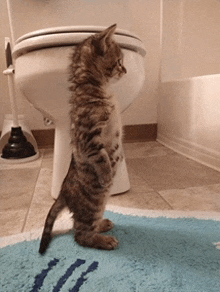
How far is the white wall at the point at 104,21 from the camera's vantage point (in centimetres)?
163

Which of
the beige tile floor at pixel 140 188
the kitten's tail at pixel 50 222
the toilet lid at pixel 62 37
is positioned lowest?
the beige tile floor at pixel 140 188

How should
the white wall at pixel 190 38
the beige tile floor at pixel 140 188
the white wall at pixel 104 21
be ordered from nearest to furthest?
the beige tile floor at pixel 140 188
the white wall at pixel 104 21
the white wall at pixel 190 38

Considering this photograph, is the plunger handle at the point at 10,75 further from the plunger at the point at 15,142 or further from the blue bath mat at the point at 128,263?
the blue bath mat at the point at 128,263

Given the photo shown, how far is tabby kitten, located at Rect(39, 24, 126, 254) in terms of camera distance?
0.65 metres

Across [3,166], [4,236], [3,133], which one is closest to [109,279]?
[4,236]

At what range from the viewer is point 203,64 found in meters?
1.86

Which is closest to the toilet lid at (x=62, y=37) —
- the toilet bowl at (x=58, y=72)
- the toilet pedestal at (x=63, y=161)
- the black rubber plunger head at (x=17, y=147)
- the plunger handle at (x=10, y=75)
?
the toilet bowl at (x=58, y=72)

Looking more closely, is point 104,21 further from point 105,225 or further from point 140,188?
point 105,225

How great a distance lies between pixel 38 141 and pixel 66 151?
3.03 feet

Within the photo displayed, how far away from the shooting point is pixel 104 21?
1.66 meters

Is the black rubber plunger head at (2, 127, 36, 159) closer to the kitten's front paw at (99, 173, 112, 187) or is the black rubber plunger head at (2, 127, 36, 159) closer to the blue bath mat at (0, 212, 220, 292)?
the blue bath mat at (0, 212, 220, 292)

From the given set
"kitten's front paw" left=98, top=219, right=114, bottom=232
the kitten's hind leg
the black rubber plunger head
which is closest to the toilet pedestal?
"kitten's front paw" left=98, top=219, right=114, bottom=232

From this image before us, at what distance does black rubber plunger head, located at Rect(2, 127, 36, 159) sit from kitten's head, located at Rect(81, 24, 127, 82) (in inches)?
40.5

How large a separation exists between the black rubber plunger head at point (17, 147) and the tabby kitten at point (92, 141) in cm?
96
